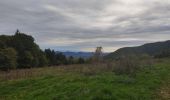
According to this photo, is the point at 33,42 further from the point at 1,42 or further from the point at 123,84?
the point at 123,84

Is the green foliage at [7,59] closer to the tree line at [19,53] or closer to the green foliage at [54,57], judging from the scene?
the tree line at [19,53]

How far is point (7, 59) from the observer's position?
48.2 metres

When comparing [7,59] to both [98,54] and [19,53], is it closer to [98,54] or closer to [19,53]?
[19,53]

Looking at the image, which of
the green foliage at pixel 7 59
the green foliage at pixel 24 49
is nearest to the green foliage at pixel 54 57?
the green foliage at pixel 24 49

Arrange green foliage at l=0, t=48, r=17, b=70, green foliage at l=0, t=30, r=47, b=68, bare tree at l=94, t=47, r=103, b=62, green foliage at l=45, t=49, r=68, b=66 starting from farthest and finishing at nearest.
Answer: green foliage at l=45, t=49, r=68, b=66 < green foliage at l=0, t=30, r=47, b=68 < green foliage at l=0, t=48, r=17, b=70 < bare tree at l=94, t=47, r=103, b=62

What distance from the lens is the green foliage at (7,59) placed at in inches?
1893

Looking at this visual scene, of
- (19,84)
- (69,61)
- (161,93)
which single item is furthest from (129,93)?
(69,61)

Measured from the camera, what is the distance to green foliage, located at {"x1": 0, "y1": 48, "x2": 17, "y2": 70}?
48.1m

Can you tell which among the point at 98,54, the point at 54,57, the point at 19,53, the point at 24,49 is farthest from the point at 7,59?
the point at 54,57

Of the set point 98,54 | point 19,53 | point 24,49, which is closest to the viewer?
point 98,54

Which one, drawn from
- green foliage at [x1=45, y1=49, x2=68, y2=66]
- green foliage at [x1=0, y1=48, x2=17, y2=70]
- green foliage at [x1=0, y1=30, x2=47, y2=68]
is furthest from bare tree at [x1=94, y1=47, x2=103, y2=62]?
green foliage at [x1=45, y1=49, x2=68, y2=66]

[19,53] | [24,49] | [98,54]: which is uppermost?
[24,49]

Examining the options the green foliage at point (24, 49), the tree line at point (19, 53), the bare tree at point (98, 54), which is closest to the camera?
the bare tree at point (98, 54)

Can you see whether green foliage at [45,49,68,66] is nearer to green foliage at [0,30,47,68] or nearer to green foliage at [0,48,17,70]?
green foliage at [0,30,47,68]
